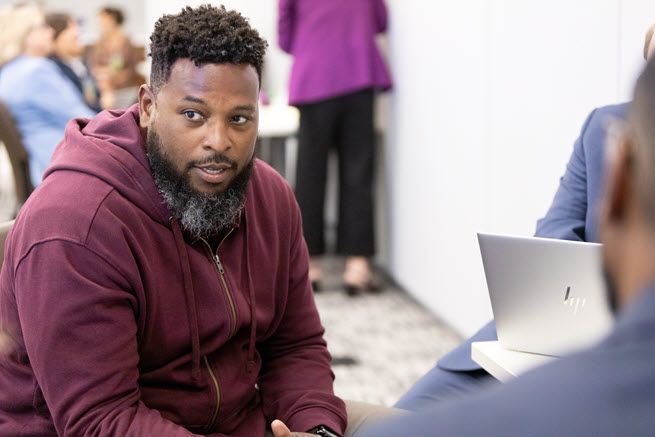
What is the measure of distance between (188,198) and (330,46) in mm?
2961

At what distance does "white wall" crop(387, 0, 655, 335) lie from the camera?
110 inches

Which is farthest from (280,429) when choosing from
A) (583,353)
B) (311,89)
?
(311,89)

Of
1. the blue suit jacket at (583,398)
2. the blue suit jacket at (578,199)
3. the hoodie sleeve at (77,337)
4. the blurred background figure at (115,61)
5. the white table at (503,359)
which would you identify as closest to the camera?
the blue suit jacket at (583,398)

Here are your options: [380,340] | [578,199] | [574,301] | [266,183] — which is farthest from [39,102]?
[574,301]

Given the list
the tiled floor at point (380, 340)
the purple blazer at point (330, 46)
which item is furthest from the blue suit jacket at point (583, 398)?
the purple blazer at point (330, 46)

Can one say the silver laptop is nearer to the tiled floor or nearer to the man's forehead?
the man's forehead

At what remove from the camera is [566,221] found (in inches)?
83.1

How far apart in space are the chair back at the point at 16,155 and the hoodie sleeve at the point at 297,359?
2.89m

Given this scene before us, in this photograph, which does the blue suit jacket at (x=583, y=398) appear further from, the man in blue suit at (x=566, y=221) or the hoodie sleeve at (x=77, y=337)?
the man in blue suit at (x=566, y=221)

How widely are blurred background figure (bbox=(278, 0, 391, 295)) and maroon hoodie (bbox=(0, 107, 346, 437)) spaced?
2.70 metres

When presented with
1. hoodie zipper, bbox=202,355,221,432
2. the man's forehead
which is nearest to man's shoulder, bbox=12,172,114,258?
the man's forehead

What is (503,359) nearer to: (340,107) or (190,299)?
(190,299)

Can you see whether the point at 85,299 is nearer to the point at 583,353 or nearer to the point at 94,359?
the point at 94,359

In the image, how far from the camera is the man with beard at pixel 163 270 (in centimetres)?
150
